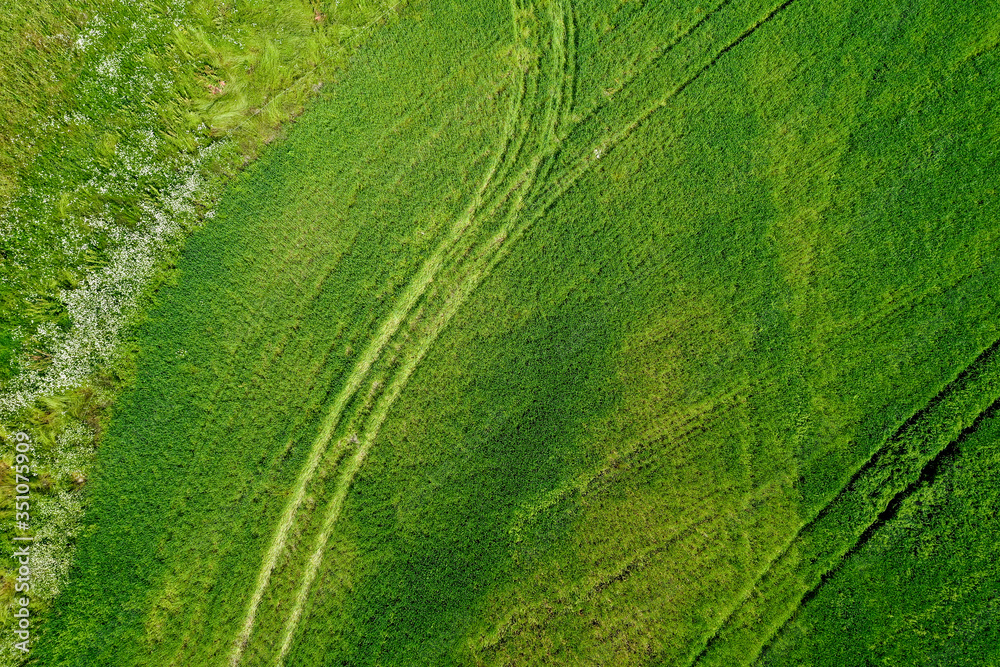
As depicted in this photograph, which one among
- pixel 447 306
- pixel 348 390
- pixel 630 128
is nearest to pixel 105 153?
pixel 348 390

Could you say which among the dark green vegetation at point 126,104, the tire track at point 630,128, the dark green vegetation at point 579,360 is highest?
the dark green vegetation at point 126,104

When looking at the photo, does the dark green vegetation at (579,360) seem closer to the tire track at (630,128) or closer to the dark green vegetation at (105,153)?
the tire track at (630,128)

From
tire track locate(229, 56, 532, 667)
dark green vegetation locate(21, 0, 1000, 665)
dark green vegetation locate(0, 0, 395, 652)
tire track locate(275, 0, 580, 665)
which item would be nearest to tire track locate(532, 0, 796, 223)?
dark green vegetation locate(21, 0, 1000, 665)

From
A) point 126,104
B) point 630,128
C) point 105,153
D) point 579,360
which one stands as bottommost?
point 579,360

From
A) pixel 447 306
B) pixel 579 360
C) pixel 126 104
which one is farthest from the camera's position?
pixel 126 104

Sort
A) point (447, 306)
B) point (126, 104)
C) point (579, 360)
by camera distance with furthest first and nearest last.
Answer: point (126, 104), point (447, 306), point (579, 360)

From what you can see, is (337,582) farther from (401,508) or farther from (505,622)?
(505,622)

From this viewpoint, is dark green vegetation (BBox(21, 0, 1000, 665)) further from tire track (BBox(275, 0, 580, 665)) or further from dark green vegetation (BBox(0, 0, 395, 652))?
dark green vegetation (BBox(0, 0, 395, 652))

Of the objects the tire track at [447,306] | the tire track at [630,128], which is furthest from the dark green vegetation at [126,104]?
the tire track at [630,128]

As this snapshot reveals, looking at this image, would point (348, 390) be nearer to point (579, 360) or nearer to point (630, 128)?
point (579, 360)
